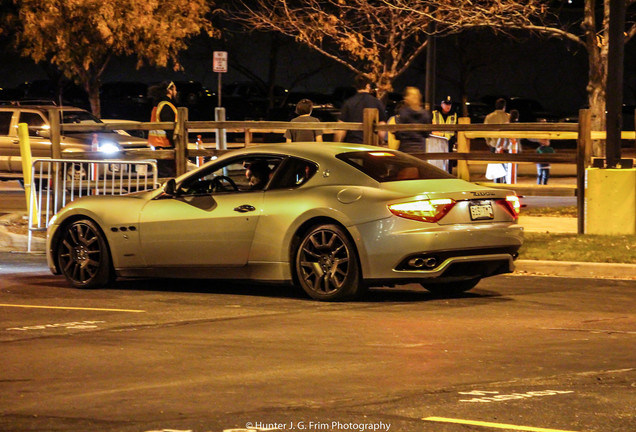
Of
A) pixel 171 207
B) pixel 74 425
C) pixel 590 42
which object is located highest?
pixel 590 42

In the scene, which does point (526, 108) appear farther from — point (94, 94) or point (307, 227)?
point (307, 227)

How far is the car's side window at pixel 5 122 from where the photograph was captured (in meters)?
27.2

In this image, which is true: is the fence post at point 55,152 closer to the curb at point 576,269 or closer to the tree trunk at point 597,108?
the curb at point 576,269

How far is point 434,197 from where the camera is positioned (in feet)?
35.8

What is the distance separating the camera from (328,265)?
11102 millimetres

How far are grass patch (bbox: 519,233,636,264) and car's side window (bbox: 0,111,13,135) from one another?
14.7m

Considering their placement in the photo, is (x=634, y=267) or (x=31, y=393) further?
(x=634, y=267)

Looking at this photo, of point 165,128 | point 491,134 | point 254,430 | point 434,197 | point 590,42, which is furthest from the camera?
point 590,42

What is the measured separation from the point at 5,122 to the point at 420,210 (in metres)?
18.1

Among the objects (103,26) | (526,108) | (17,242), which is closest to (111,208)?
(17,242)

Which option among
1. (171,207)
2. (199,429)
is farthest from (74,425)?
(171,207)

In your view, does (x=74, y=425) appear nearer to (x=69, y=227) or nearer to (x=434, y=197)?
(x=434, y=197)

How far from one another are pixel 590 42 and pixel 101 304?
43.7 ft

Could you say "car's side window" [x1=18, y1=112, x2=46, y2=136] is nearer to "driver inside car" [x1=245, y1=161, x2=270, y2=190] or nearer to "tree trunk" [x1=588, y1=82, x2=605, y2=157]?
"tree trunk" [x1=588, y1=82, x2=605, y2=157]
